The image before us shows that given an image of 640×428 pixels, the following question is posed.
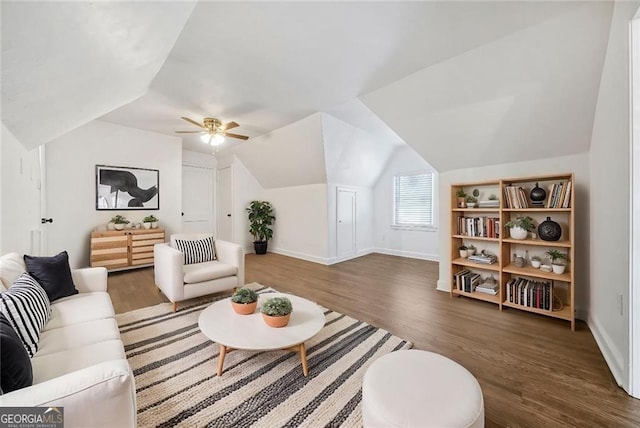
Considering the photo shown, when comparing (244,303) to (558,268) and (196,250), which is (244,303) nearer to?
(196,250)

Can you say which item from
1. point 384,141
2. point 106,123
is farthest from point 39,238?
point 384,141

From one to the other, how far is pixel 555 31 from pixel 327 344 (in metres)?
2.93

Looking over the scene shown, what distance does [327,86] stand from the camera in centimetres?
279

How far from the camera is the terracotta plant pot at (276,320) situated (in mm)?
1683

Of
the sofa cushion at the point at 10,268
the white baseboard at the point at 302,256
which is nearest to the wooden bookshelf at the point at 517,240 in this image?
the white baseboard at the point at 302,256

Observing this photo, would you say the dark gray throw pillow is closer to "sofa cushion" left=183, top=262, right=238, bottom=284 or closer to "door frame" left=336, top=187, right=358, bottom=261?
"sofa cushion" left=183, top=262, right=238, bottom=284

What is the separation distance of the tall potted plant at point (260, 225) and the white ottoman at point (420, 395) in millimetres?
5018

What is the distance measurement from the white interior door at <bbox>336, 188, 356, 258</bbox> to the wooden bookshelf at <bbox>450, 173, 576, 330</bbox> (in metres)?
2.45

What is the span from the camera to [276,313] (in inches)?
66.1

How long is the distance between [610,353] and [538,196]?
148cm

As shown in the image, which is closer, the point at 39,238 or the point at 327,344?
the point at 327,344

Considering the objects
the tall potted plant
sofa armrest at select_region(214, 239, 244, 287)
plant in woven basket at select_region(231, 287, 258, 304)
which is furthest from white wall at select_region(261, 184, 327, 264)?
plant in woven basket at select_region(231, 287, 258, 304)

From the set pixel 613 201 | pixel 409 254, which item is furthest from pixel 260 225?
pixel 613 201

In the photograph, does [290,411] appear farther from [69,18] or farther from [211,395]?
[69,18]
